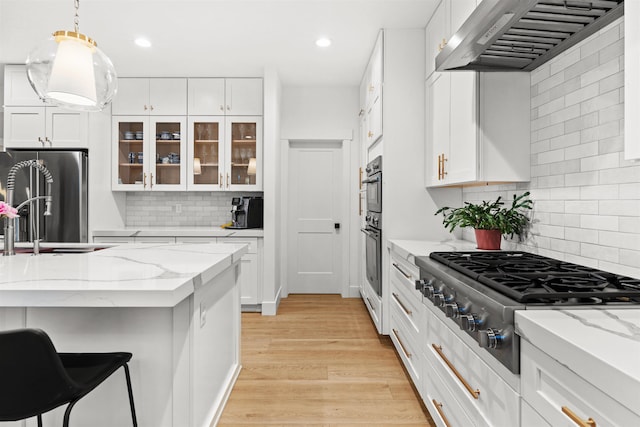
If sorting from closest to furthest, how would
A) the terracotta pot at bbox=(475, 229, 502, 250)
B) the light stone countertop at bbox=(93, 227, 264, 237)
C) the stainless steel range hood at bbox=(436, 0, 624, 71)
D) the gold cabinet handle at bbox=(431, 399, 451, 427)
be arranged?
the stainless steel range hood at bbox=(436, 0, 624, 71) < the gold cabinet handle at bbox=(431, 399, 451, 427) < the terracotta pot at bbox=(475, 229, 502, 250) < the light stone countertop at bbox=(93, 227, 264, 237)

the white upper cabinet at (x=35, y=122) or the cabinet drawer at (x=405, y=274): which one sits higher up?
the white upper cabinet at (x=35, y=122)

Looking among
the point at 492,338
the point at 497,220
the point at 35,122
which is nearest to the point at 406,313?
the point at 497,220

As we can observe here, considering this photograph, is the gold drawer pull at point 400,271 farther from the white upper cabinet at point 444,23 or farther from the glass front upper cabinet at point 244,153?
the glass front upper cabinet at point 244,153

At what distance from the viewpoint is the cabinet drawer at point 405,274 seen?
2279 millimetres

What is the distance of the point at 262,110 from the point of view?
4445 millimetres

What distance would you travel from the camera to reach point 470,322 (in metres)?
1.33

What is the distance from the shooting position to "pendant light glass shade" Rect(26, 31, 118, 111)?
1896mm

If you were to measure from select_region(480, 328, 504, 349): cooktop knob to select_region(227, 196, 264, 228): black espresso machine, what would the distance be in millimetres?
3442

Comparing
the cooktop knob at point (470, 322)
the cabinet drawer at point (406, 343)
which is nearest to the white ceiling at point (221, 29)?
the cabinet drawer at point (406, 343)

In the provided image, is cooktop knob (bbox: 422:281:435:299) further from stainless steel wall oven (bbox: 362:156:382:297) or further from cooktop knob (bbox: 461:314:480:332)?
stainless steel wall oven (bbox: 362:156:382:297)

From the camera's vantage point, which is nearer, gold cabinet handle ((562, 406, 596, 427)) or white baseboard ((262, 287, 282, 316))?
gold cabinet handle ((562, 406, 596, 427))

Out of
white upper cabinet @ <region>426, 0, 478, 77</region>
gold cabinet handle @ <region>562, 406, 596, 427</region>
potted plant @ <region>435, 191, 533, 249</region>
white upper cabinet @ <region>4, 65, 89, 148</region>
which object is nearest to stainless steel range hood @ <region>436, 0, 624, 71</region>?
white upper cabinet @ <region>426, 0, 478, 77</region>

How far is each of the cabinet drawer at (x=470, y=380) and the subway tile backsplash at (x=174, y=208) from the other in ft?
11.1

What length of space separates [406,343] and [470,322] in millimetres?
1324
